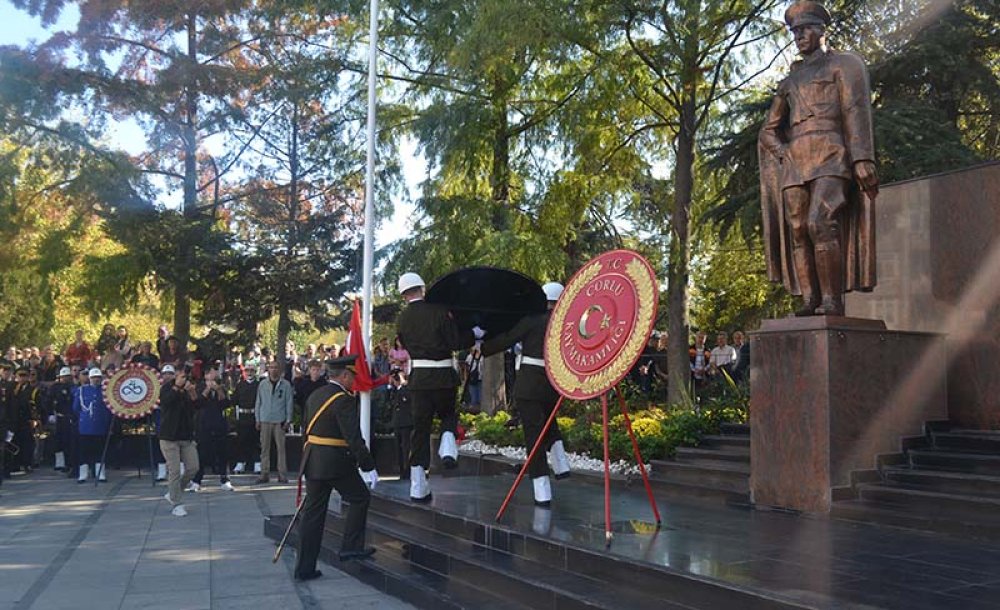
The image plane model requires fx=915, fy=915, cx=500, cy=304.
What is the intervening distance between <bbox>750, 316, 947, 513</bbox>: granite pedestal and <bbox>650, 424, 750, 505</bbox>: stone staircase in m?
0.58

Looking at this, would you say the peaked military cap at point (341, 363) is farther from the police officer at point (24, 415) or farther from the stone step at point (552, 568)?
the police officer at point (24, 415)

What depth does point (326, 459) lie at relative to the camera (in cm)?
823

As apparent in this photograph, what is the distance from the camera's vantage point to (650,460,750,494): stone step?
370 inches

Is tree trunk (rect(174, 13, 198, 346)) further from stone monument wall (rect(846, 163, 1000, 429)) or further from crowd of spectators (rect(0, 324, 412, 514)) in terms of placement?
stone monument wall (rect(846, 163, 1000, 429))

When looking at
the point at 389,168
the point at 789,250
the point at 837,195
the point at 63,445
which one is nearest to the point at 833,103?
the point at 837,195

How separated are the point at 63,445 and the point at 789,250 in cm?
1609

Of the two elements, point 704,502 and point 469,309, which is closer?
point 704,502

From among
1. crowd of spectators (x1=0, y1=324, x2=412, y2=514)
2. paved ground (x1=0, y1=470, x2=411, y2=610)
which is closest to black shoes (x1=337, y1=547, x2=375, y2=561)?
paved ground (x1=0, y1=470, x2=411, y2=610)

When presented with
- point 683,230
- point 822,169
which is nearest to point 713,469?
point 822,169

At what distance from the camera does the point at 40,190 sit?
2688cm

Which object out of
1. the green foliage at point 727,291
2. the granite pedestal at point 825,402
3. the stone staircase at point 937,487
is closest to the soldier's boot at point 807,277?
the granite pedestal at point 825,402

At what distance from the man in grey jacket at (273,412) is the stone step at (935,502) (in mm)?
11302

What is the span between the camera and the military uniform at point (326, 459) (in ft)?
26.9

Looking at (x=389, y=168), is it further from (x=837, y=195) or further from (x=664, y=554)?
(x=664, y=554)
